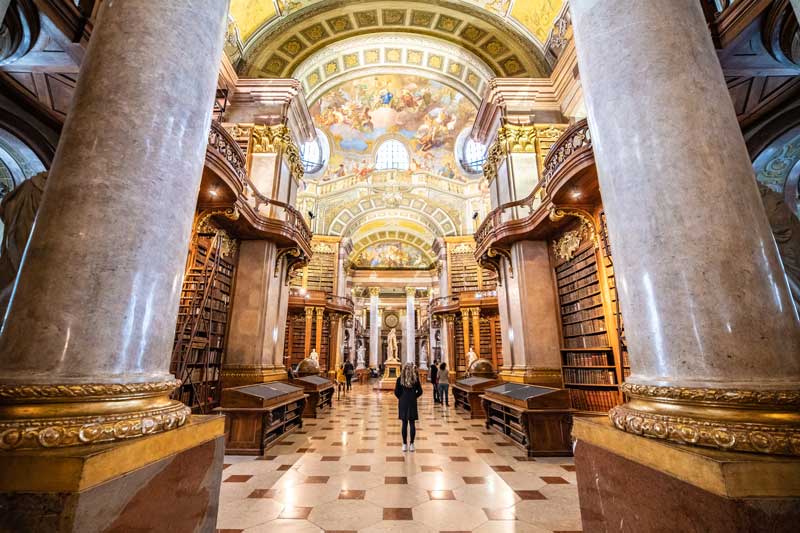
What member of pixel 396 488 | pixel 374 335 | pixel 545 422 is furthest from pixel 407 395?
pixel 374 335

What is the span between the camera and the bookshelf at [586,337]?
6.11 meters

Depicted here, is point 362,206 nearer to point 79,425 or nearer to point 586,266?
point 586,266

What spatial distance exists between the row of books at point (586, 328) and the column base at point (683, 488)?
537 centimetres

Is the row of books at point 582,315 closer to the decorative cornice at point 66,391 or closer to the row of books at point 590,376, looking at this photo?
the row of books at point 590,376

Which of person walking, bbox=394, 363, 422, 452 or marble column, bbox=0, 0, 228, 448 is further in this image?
person walking, bbox=394, 363, 422, 452

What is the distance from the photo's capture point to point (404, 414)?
506 centimetres

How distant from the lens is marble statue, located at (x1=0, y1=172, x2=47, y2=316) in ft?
8.13

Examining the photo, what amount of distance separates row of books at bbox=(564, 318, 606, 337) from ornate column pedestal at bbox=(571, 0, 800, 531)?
5.21m

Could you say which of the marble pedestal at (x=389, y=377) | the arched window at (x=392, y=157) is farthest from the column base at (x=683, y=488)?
the arched window at (x=392, y=157)

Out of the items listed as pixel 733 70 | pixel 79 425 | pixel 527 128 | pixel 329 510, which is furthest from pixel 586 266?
pixel 79 425

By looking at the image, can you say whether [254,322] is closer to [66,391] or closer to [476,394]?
[476,394]

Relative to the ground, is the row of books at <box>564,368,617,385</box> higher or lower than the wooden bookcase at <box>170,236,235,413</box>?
lower

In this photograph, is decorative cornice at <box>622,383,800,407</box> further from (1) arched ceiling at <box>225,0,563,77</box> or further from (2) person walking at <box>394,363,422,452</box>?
(1) arched ceiling at <box>225,0,563,77</box>

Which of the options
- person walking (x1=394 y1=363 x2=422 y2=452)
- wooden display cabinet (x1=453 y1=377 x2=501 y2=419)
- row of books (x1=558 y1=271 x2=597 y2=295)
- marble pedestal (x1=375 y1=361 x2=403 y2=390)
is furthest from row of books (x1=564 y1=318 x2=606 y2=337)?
marble pedestal (x1=375 y1=361 x2=403 y2=390)
